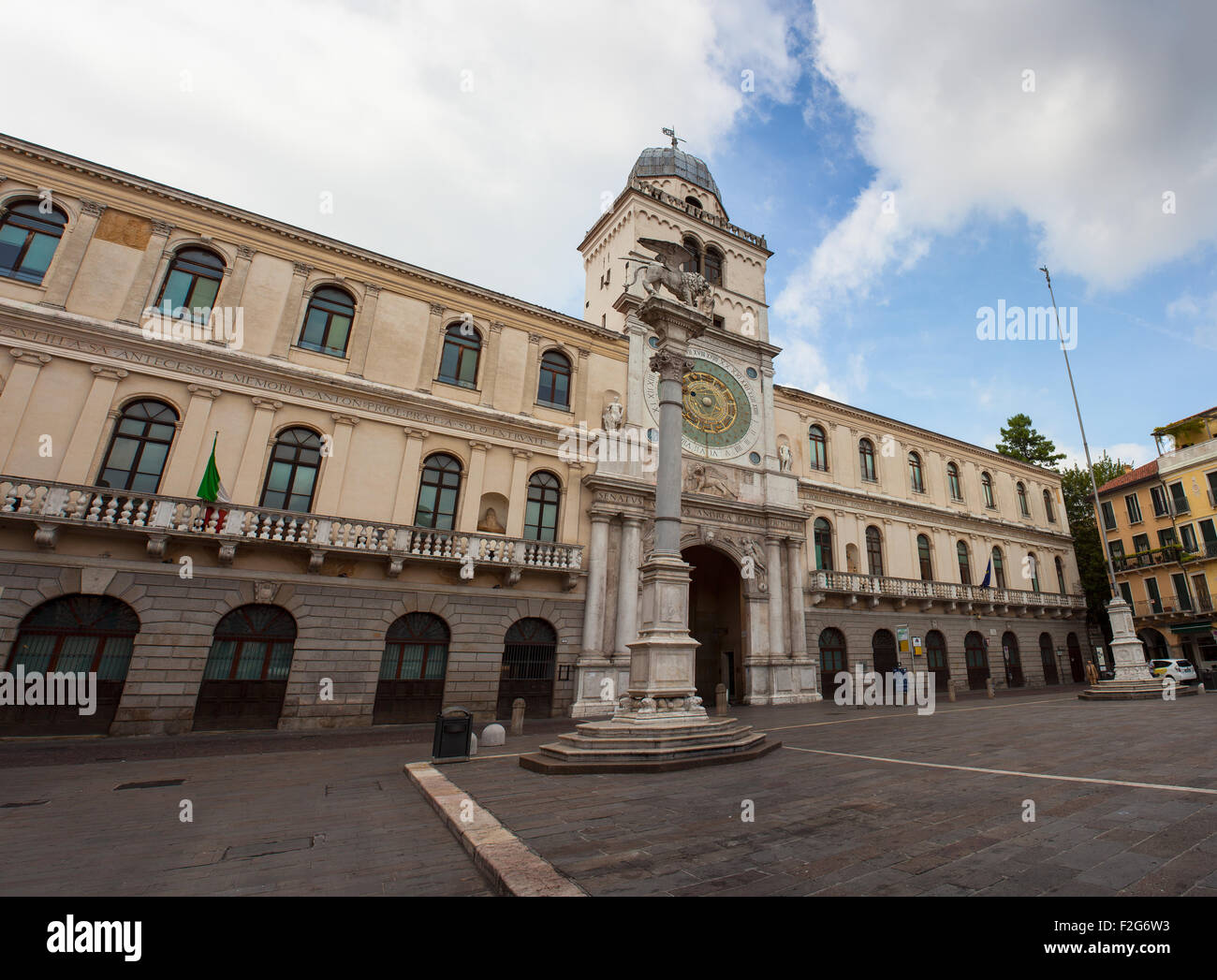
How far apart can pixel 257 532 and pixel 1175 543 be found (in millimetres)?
47541

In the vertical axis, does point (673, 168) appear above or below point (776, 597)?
above

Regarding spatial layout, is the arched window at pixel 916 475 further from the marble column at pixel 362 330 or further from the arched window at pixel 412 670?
the marble column at pixel 362 330

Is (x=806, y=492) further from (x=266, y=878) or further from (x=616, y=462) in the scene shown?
(x=266, y=878)

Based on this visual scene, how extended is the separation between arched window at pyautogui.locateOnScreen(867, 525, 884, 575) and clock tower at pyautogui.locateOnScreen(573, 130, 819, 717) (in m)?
5.81

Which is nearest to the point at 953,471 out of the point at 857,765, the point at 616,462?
the point at 616,462

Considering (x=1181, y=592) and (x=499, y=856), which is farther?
(x=1181, y=592)

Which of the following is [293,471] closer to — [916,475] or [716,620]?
[716,620]

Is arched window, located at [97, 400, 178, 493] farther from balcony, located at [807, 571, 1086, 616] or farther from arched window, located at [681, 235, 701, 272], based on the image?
balcony, located at [807, 571, 1086, 616]

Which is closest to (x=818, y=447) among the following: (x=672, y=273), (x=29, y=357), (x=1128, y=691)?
(x=1128, y=691)

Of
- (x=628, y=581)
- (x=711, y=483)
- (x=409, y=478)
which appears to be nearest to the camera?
(x=409, y=478)

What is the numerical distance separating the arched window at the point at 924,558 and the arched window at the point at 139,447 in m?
32.2

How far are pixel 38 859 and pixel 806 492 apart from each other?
2656cm

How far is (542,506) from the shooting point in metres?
20.2

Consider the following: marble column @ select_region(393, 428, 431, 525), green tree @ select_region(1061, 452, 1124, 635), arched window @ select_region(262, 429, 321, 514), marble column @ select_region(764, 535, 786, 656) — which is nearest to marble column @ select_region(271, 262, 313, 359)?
arched window @ select_region(262, 429, 321, 514)
